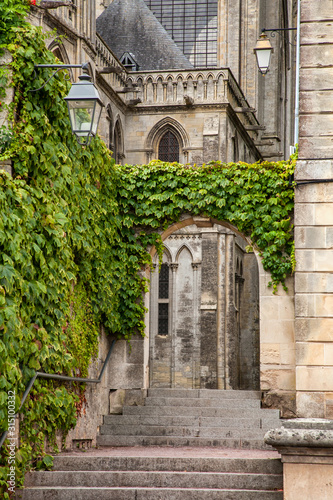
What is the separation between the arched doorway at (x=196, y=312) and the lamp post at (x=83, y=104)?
1699 cm

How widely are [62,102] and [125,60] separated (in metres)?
20.2

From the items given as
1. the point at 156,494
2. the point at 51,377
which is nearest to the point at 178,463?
the point at 156,494

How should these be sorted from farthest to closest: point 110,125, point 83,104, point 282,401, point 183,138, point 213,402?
1. point 183,138
2. point 110,125
3. point 213,402
4. point 282,401
5. point 83,104

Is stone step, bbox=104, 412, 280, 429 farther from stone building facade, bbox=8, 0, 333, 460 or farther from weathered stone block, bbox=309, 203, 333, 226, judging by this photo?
weathered stone block, bbox=309, 203, 333, 226

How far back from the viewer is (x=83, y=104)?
31.3 ft

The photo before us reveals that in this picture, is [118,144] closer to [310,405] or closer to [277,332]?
[277,332]

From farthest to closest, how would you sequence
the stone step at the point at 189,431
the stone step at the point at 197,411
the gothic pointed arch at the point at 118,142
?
1. the gothic pointed arch at the point at 118,142
2. the stone step at the point at 197,411
3. the stone step at the point at 189,431

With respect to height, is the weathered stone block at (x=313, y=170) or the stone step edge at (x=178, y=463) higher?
the weathered stone block at (x=313, y=170)

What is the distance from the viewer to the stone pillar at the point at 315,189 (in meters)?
11.5

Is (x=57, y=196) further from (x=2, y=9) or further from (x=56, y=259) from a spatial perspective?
(x=2, y=9)

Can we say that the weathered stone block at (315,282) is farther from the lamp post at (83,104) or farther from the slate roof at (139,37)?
the slate roof at (139,37)

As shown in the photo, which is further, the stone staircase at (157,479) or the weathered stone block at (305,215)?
the weathered stone block at (305,215)

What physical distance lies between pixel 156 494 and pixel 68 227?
13.2ft

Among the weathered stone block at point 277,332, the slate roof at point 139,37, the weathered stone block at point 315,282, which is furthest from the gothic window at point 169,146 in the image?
the weathered stone block at point 315,282
